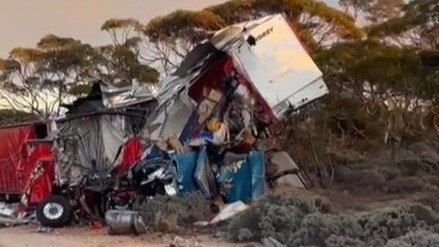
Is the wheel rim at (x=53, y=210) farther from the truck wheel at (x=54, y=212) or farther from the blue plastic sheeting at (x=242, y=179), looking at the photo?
the blue plastic sheeting at (x=242, y=179)

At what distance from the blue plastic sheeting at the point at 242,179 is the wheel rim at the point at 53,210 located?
3.73 m

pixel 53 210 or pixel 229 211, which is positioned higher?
pixel 53 210

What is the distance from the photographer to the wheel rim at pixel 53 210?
19.8 metres

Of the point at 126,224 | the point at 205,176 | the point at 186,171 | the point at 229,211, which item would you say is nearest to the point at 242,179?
the point at 205,176

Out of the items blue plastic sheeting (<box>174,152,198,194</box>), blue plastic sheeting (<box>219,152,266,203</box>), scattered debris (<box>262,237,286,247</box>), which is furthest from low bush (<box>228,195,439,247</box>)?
blue plastic sheeting (<box>174,152,198,194</box>)

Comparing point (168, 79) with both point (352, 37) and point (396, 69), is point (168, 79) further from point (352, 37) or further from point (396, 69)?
point (352, 37)

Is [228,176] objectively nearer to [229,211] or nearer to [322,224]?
[229,211]

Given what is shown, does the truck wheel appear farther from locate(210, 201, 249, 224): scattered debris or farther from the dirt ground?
locate(210, 201, 249, 224): scattered debris

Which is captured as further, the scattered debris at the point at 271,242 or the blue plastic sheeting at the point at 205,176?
the blue plastic sheeting at the point at 205,176

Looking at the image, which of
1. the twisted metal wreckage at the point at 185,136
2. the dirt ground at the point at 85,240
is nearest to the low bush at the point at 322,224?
the dirt ground at the point at 85,240

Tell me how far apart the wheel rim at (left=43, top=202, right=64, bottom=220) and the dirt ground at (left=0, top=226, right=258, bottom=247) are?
1.49ft

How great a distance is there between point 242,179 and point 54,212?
439 centimetres

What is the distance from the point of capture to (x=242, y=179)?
66.9 ft

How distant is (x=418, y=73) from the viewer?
26906mm
